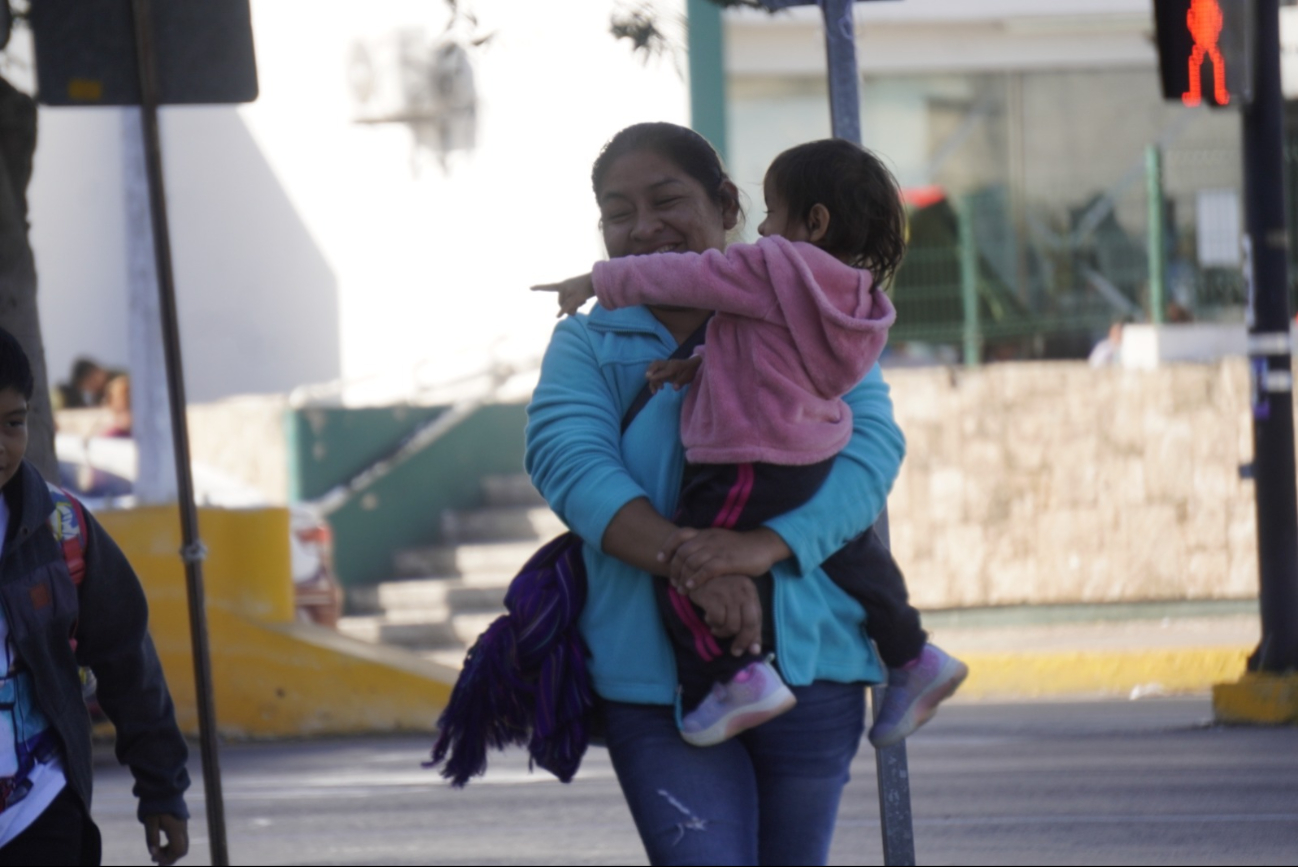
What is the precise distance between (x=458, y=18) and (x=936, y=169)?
1481 centimetres

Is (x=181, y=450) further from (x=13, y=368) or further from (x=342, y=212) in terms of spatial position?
(x=342, y=212)

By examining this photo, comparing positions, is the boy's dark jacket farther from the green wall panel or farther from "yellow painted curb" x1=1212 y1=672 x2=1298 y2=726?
the green wall panel

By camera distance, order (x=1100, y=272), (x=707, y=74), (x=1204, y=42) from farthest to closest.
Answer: (x=707, y=74)
(x=1100, y=272)
(x=1204, y=42)

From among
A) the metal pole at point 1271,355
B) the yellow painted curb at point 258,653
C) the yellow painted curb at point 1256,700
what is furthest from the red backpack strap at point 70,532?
the metal pole at point 1271,355

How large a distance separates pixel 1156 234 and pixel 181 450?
1113 cm

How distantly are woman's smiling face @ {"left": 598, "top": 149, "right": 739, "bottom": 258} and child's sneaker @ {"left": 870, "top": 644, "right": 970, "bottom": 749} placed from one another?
68 cm

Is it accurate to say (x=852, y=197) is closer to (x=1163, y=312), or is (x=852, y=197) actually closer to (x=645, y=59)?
(x=645, y=59)

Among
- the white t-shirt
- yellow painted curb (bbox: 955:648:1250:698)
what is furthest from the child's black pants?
yellow painted curb (bbox: 955:648:1250:698)

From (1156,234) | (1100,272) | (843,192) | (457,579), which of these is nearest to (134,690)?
(843,192)

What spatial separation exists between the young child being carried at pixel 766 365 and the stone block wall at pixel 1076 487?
983 centimetres

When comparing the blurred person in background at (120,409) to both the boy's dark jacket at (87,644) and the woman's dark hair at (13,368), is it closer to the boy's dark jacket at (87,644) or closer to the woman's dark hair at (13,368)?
the boy's dark jacket at (87,644)

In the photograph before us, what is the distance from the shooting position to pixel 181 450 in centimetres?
396

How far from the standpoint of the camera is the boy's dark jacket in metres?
2.79

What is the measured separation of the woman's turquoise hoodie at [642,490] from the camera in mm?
2529
